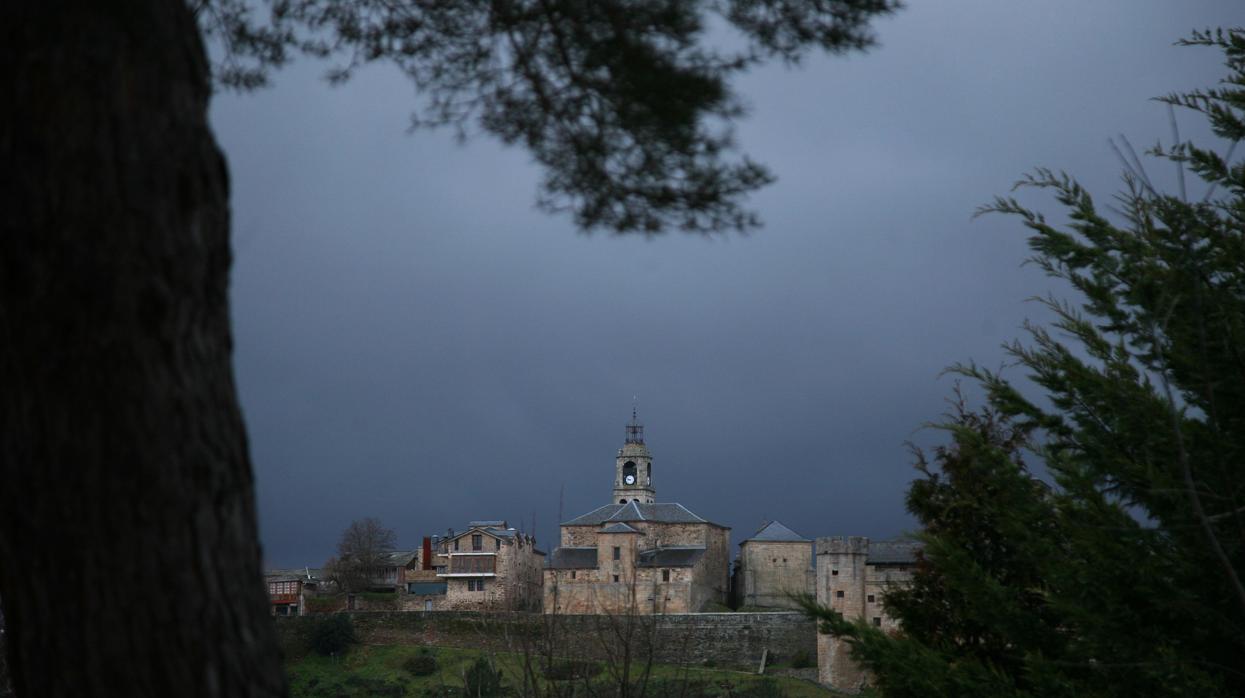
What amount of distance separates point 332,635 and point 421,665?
4274 mm

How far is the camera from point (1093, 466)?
7781mm

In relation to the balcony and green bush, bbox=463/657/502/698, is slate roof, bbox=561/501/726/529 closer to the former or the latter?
the balcony

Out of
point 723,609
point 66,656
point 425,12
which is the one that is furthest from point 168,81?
point 723,609

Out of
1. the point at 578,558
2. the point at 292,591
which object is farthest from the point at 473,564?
the point at 292,591

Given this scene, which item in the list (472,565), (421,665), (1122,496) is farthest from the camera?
(472,565)

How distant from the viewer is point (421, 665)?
39250 millimetres

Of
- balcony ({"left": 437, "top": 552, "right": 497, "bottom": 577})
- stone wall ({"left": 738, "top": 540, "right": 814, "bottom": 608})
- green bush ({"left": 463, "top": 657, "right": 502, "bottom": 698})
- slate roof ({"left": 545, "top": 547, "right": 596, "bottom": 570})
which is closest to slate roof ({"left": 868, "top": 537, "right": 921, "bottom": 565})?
stone wall ({"left": 738, "top": 540, "right": 814, "bottom": 608})

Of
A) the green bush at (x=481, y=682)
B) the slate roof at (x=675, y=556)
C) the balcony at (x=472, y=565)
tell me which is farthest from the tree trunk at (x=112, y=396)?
the balcony at (x=472, y=565)

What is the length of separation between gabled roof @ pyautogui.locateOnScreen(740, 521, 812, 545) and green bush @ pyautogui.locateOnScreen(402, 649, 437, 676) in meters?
17.4

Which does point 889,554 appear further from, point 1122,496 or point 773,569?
point 1122,496

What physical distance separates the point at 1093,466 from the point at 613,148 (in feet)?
16.2

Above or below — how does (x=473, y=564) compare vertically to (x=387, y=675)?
above

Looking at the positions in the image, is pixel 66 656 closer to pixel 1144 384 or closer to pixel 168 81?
pixel 168 81

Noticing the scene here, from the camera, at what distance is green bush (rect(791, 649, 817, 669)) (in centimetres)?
4088
